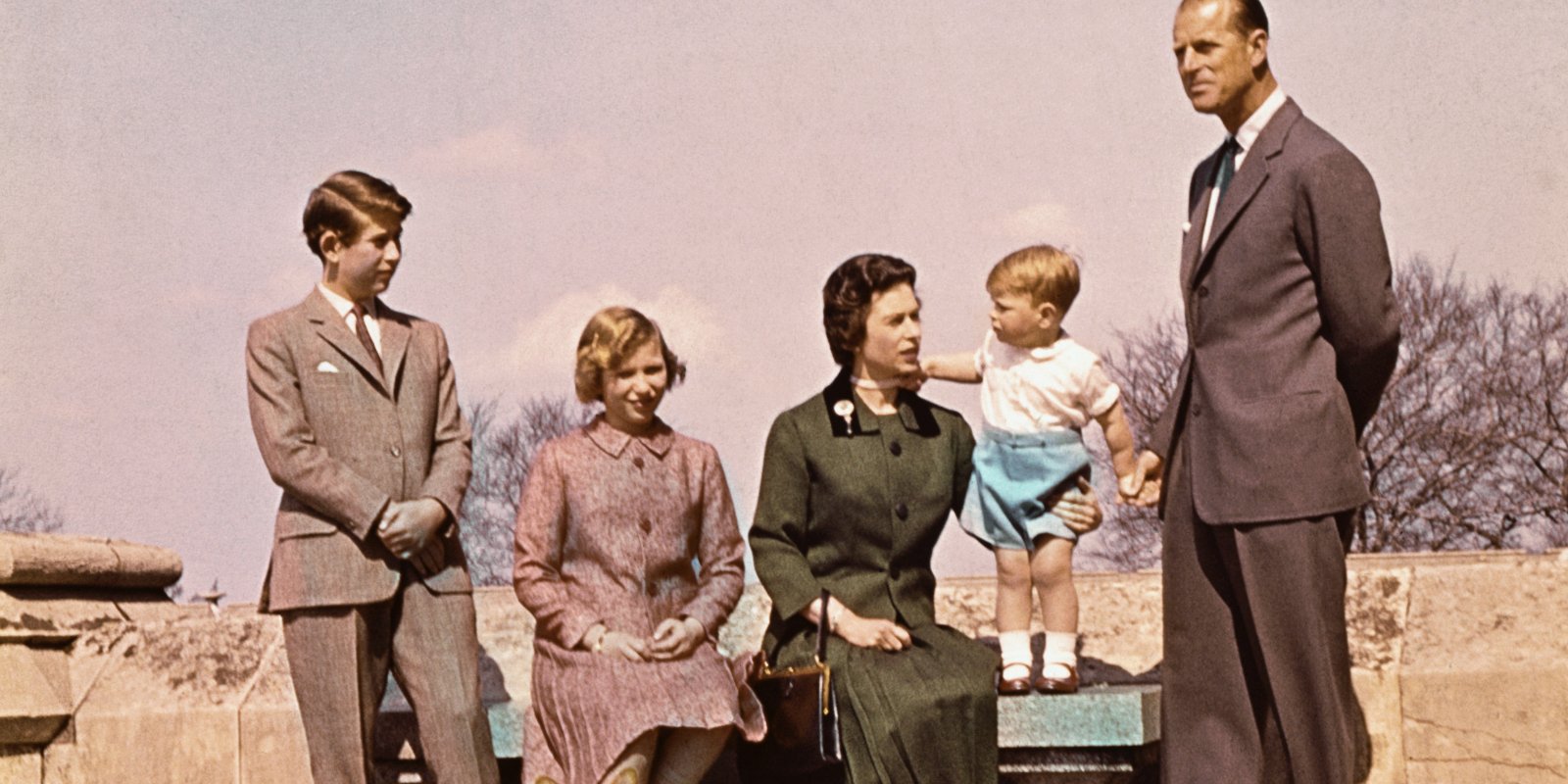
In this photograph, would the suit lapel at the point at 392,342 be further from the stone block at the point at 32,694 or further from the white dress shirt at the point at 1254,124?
the white dress shirt at the point at 1254,124

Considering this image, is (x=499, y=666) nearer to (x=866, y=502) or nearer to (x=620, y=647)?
(x=620, y=647)

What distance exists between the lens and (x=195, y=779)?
258 inches

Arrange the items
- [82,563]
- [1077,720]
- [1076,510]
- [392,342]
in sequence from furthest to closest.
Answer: [82,563] → [392,342] → [1076,510] → [1077,720]

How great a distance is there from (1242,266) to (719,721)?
185 cm

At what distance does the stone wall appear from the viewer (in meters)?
5.75

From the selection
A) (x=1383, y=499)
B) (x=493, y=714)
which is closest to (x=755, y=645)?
(x=493, y=714)

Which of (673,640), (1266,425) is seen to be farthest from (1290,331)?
(673,640)

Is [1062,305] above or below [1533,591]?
above

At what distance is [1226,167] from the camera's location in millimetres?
5090

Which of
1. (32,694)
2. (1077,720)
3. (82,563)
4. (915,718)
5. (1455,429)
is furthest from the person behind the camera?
(1455,429)

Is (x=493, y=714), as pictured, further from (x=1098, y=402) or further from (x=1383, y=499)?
(x=1383, y=499)

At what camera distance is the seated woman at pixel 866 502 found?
17.8ft

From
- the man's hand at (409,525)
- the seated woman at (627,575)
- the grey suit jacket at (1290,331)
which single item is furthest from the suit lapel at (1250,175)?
the man's hand at (409,525)

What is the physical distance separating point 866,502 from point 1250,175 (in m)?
1.46
